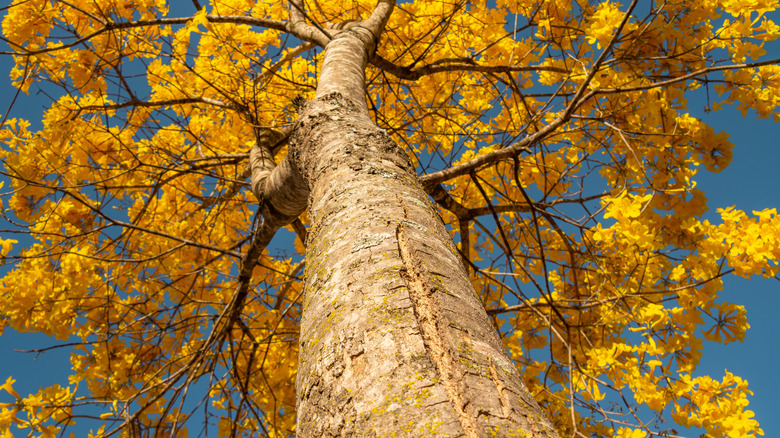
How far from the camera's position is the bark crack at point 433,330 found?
0.53 metres

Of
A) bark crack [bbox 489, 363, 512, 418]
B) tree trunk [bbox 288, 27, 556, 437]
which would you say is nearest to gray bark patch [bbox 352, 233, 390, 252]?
tree trunk [bbox 288, 27, 556, 437]

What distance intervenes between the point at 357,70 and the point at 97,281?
2556mm

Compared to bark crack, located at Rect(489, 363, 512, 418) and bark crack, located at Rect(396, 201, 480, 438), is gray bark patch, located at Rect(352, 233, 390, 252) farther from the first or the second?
bark crack, located at Rect(489, 363, 512, 418)

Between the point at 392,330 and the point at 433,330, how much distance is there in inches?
2.7

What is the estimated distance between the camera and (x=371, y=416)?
549 mm

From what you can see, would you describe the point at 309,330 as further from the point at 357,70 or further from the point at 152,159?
the point at 152,159

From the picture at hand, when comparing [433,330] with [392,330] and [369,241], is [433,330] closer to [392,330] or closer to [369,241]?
[392,330]

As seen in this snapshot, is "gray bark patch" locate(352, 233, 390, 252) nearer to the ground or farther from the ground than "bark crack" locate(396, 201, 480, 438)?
farther from the ground

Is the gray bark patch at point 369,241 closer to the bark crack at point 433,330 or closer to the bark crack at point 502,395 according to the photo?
the bark crack at point 433,330

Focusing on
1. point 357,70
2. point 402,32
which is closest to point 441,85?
point 402,32

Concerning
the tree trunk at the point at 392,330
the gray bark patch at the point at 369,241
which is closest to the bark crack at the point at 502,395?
the tree trunk at the point at 392,330

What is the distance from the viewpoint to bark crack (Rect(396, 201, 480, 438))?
535 mm

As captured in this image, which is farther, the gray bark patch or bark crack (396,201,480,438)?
the gray bark patch

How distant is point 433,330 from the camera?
66 centimetres
